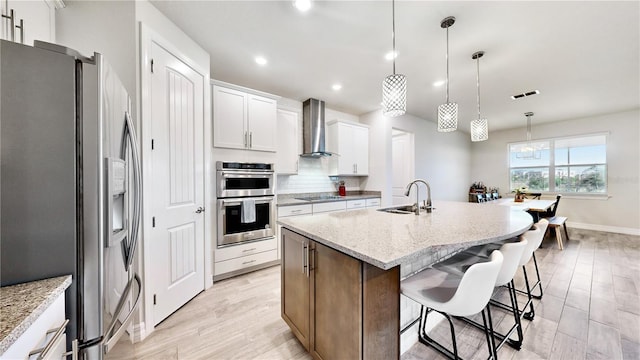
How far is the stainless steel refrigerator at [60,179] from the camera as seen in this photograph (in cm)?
72

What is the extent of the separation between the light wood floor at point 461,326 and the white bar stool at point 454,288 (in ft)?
1.90

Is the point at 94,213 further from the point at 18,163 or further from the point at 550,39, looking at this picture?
the point at 550,39

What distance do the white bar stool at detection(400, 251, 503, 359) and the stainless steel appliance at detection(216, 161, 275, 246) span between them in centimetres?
202

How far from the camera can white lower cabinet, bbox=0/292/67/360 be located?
0.53 m

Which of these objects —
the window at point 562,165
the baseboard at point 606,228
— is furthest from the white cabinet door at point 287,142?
the baseboard at point 606,228

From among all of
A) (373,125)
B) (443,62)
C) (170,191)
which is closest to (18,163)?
(170,191)

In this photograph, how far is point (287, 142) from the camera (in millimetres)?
3521

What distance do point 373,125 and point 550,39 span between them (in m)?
2.62

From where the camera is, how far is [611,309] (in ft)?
6.74

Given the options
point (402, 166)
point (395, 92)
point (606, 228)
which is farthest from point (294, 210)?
point (606, 228)

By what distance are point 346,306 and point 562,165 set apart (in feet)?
25.1

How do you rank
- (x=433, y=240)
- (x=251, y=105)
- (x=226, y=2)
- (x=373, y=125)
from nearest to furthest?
(x=433, y=240), (x=226, y=2), (x=251, y=105), (x=373, y=125)

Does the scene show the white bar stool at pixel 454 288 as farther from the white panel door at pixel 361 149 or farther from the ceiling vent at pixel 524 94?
the ceiling vent at pixel 524 94

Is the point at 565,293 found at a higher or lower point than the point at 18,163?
lower
